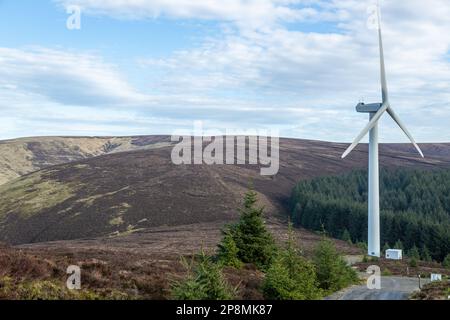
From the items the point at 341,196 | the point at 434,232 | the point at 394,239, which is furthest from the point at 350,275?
the point at 341,196

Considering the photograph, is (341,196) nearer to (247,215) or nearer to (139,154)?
(139,154)

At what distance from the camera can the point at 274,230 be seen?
95.9m

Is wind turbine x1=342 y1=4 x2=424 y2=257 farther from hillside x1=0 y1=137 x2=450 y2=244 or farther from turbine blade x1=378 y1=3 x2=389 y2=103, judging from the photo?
hillside x1=0 y1=137 x2=450 y2=244

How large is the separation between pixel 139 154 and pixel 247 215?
147789mm

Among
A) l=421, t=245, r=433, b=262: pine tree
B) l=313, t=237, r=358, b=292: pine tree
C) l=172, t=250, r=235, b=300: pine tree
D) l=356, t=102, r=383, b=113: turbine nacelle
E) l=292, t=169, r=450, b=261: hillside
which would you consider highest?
l=356, t=102, r=383, b=113: turbine nacelle

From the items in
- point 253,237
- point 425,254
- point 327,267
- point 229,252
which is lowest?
point 425,254

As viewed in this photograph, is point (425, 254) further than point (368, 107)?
Yes

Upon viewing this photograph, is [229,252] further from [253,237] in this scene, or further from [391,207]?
[391,207]

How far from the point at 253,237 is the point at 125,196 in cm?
9409

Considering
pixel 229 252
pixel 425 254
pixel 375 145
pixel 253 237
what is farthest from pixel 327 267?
pixel 425 254

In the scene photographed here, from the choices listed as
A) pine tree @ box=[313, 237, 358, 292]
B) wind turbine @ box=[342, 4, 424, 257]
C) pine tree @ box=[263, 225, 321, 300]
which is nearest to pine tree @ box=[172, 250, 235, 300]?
pine tree @ box=[263, 225, 321, 300]

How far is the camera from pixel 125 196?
12388 centimetres

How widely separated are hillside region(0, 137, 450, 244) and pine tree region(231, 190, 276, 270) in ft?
226

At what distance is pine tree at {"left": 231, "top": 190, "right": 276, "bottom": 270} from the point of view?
33406mm
